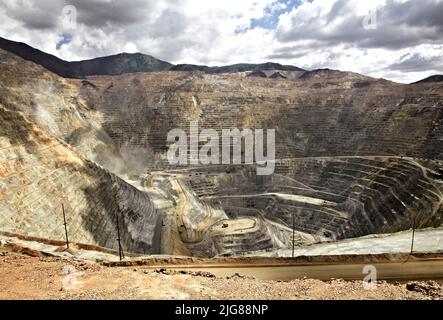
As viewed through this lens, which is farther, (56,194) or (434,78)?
(434,78)

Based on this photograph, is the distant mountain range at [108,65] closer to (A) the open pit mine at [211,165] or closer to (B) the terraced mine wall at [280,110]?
(A) the open pit mine at [211,165]

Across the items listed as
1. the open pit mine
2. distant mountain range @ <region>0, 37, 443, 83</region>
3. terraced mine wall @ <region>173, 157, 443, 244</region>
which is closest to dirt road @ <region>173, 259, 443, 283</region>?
the open pit mine

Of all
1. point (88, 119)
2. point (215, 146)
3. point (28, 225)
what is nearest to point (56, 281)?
point (28, 225)

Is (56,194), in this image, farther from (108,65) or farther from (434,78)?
(108,65)

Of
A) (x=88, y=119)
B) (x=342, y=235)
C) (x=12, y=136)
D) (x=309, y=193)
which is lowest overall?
(x=342, y=235)

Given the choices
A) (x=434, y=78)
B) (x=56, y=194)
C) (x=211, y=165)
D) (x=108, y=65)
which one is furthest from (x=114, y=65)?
(x=56, y=194)

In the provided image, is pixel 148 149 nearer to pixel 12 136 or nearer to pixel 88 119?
pixel 88 119
